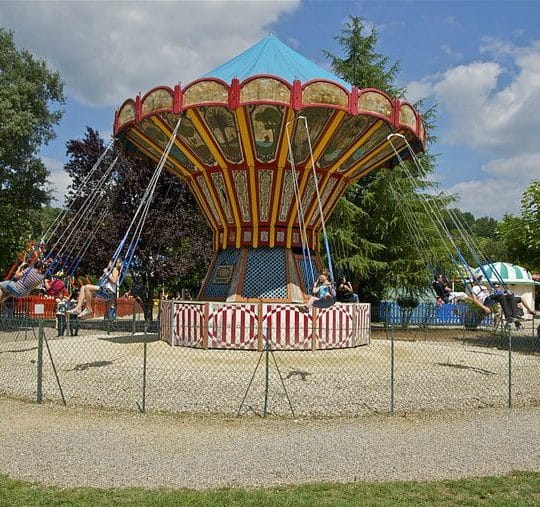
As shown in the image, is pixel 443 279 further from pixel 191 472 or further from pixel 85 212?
pixel 85 212

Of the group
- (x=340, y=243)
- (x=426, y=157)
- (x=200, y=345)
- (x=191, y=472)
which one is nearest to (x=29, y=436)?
(x=191, y=472)

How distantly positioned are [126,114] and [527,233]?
13710mm

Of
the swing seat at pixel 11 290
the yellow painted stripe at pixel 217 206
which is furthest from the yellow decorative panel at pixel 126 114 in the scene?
the swing seat at pixel 11 290

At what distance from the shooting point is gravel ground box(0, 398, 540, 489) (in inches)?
220

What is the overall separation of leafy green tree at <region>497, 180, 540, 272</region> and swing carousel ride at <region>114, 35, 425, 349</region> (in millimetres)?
5492

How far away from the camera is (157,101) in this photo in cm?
1434

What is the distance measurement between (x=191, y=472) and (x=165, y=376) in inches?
201

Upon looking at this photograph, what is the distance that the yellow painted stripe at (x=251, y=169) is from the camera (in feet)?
46.8

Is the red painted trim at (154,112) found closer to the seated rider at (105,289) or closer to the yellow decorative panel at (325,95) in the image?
the yellow decorative panel at (325,95)

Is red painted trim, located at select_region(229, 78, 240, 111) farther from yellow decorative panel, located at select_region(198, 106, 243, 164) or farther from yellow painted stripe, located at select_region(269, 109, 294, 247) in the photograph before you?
yellow painted stripe, located at select_region(269, 109, 294, 247)

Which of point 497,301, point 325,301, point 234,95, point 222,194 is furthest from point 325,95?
point 497,301

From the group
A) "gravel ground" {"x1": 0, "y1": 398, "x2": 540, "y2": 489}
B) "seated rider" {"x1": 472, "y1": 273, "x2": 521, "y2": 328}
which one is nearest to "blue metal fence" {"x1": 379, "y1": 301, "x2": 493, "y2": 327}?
"seated rider" {"x1": 472, "y1": 273, "x2": 521, "y2": 328}

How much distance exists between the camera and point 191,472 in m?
5.66

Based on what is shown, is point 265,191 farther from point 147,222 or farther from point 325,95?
point 147,222
